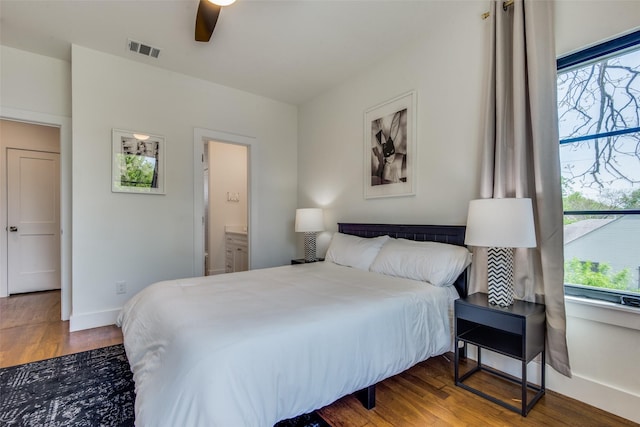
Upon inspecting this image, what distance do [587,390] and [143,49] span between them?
4.61 metres

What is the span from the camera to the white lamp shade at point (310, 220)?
12.1ft

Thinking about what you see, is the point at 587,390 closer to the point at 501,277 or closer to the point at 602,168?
the point at 501,277

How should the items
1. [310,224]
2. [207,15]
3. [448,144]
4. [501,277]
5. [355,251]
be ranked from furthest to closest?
1. [310,224]
2. [355,251]
3. [448,144]
4. [207,15]
5. [501,277]

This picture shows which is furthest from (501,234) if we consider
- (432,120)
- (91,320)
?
(91,320)

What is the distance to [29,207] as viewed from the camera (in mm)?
4430

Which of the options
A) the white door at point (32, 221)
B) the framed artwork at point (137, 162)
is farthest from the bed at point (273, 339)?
the white door at point (32, 221)

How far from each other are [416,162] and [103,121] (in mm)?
3294

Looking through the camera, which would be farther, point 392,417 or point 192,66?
point 192,66

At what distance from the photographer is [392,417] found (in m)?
1.67

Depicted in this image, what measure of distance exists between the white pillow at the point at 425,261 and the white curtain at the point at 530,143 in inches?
8.0

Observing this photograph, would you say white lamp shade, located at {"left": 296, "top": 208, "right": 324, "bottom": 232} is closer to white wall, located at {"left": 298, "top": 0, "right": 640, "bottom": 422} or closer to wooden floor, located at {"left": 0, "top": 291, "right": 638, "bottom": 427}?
white wall, located at {"left": 298, "top": 0, "right": 640, "bottom": 422}

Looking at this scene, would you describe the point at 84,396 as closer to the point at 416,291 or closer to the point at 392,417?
the point at 392,417

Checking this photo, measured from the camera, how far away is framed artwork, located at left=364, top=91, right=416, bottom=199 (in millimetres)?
2883

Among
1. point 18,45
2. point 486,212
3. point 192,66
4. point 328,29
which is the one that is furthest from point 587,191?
point 18,45
